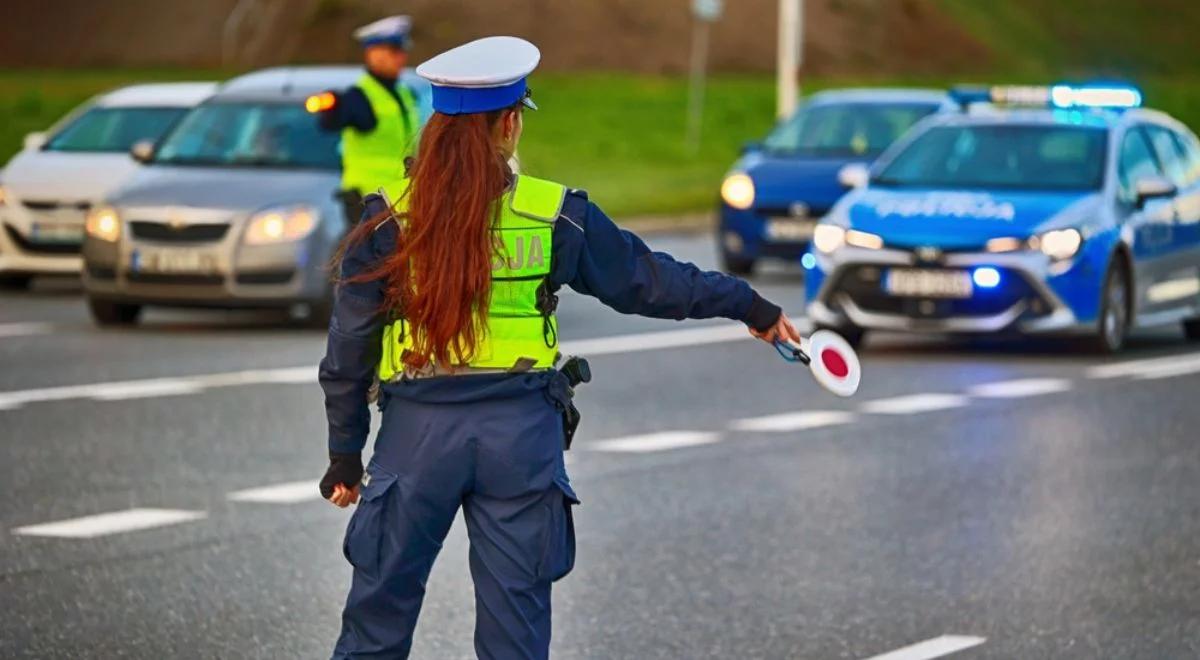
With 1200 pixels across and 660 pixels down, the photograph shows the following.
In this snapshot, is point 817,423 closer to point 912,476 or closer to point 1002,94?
point 912,476

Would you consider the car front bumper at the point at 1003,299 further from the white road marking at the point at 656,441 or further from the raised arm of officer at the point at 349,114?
the white road marking at the point at 656,441

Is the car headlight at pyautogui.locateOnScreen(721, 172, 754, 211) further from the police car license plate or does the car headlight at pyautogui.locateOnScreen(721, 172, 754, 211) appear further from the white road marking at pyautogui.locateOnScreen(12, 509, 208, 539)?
the white road marking at pyautogui.locateOnScreen(12, 509, 208, 539)

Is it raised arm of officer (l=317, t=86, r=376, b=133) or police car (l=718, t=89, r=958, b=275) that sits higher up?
raised arm of officer (l=317, t=86, r=376, b=133)

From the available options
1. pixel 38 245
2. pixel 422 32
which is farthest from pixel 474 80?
pixel 422 32

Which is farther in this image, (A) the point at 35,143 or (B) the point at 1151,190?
(A) the point at 35,143

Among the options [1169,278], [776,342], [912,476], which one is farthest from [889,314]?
[776,342]

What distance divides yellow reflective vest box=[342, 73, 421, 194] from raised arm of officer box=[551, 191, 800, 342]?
9424mm

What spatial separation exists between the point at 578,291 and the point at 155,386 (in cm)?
927

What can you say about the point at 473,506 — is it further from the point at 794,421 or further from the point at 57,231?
the point at 57,231

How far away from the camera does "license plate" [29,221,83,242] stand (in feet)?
68.3

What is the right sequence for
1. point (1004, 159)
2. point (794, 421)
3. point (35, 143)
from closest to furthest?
point (794, 421), point (1004, 159), point (35, 143)

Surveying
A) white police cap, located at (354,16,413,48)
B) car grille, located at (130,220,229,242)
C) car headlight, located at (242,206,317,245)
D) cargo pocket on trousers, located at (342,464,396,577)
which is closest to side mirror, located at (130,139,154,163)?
car grille, located at (130,220,229,242)

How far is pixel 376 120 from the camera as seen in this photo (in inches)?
597

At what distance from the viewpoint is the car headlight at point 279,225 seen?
704 inches
